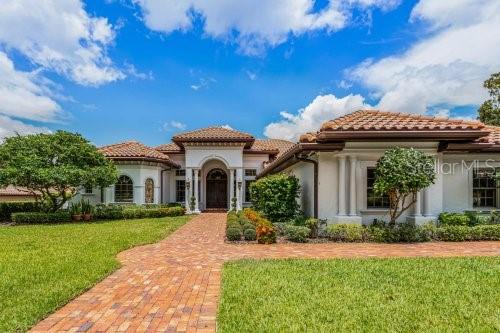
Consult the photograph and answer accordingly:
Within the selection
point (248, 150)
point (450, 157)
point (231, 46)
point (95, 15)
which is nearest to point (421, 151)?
point (450, 157)

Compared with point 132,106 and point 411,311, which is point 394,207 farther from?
point 132,106

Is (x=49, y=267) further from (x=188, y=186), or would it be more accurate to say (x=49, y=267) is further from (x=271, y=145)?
(x=271, y=145)

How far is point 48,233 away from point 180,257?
792cm

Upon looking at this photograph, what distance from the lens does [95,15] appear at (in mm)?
13570

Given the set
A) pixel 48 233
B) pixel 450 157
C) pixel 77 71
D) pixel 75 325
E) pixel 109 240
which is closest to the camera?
pixel 75 325

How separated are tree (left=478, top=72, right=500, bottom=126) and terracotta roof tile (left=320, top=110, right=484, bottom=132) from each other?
1993 cm

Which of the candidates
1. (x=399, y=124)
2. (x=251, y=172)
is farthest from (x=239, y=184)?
(x=399, y=124)

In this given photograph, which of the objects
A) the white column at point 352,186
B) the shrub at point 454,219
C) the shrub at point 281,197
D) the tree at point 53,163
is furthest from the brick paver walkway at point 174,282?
the tree at point 53,163

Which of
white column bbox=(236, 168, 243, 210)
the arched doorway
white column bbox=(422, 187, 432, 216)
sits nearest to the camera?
white column bbox=(422, 187, 432, 216)

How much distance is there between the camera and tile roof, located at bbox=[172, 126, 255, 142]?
2541cm

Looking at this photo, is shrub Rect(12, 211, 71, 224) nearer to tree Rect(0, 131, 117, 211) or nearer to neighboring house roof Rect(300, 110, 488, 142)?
tree Rect(0, 131, 117, 211)

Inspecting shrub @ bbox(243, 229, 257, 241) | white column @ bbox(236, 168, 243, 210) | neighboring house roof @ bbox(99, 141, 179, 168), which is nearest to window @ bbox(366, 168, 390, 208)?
shrub @ bbox(243, 229, 257, 241)

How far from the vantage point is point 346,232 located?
11508 mm

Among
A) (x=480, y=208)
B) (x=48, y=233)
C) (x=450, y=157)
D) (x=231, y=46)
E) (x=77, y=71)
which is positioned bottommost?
(x=48, y=233)
